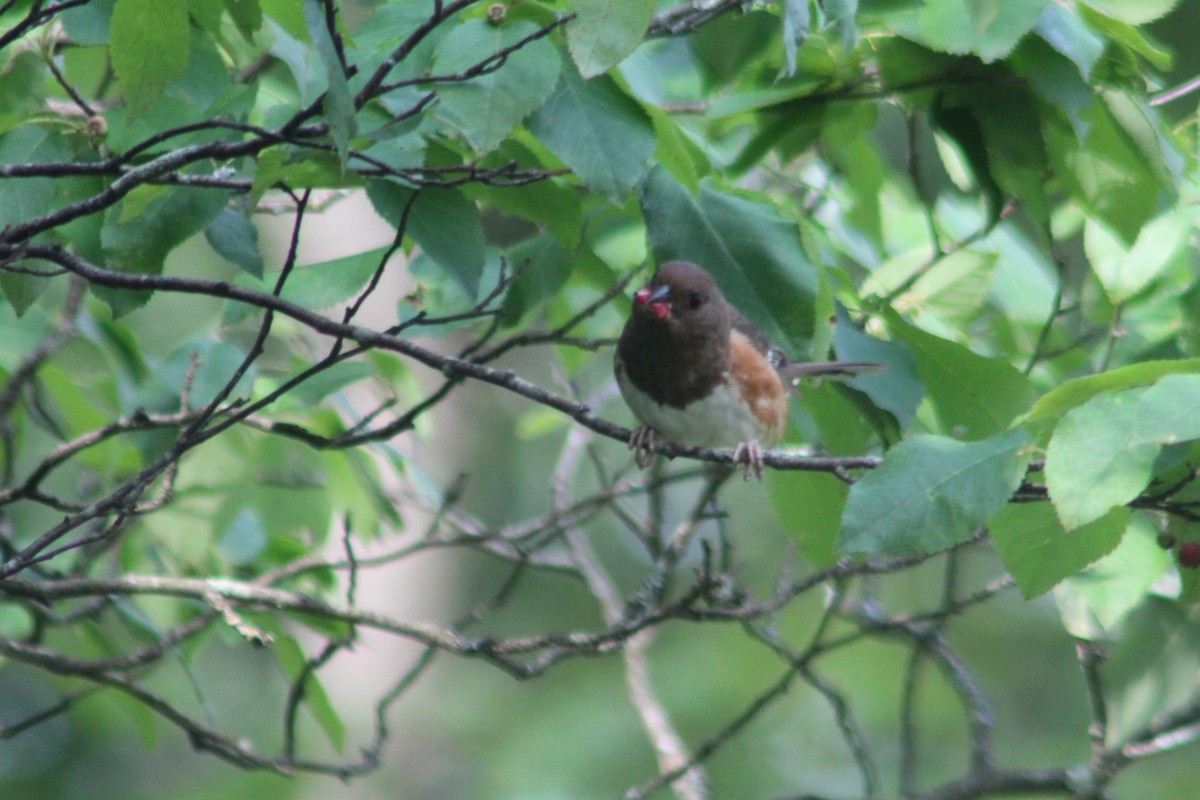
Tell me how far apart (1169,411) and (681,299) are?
160 centimetres

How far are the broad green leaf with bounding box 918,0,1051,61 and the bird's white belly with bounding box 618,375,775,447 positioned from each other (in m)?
1.30

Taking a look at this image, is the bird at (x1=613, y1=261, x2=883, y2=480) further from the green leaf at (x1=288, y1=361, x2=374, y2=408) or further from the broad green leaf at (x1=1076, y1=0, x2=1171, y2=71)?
the broad green leaf at (x1=1076, y1=0, x2=1171, y2=71)

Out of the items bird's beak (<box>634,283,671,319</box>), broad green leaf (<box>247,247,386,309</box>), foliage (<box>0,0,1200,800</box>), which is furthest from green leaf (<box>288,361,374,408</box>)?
bird's beak (<box>634,283,671,319</box>)

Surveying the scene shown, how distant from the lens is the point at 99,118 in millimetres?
2219

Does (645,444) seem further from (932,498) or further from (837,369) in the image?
(932,498)

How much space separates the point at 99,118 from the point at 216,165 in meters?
0.21

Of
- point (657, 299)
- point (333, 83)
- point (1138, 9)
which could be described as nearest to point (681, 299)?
point (657, 299)

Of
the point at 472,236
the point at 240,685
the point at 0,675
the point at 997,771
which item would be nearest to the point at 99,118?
the point at 472,236

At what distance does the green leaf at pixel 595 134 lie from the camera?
2.06 m

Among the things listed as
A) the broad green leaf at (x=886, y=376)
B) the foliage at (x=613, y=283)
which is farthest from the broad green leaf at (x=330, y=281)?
the broad green leaf at (x=886, y=376)

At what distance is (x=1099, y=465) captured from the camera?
174 centimetres

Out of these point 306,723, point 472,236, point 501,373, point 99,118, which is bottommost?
point 306,723

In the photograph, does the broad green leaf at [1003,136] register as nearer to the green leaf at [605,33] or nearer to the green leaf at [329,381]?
the green leaf at [605,33]

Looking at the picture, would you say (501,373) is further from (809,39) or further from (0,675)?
(0,675)
